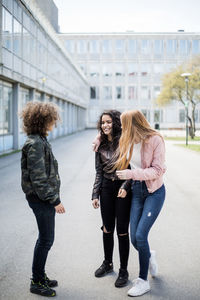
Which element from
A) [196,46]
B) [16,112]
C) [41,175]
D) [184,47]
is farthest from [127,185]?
[196,46]

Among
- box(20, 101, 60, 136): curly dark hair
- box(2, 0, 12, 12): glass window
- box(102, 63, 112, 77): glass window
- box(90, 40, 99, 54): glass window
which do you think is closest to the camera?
box(20, 101, 60, 136): curly dark hair

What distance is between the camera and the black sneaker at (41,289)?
3379 millimetres

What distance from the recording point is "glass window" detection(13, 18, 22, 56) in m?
19.9

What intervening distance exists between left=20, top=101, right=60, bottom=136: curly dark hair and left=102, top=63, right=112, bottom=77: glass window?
63.3m

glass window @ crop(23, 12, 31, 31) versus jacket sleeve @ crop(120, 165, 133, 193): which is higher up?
glass window @ crop(23, 12, 31, 31)

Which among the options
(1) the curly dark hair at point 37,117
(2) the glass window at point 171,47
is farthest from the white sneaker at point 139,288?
(2) the glass window at point 171,47

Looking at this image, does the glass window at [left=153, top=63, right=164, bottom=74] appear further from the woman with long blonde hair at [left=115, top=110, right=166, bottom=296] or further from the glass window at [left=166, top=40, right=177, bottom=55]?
the woman with long blonde hair at [left=115, top=110, right=166, bottom=296]

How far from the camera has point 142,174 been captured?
3.33m

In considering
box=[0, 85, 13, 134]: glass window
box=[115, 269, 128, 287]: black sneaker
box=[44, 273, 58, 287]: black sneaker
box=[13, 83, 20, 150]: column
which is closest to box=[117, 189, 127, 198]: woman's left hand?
box=[115, 269, 128, 287]: black sneaker

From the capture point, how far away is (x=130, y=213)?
11.7 ft

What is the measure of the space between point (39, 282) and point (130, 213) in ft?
3.60

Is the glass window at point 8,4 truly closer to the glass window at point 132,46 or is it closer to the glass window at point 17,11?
the glass window at point 17,11

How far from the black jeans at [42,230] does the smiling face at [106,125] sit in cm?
98

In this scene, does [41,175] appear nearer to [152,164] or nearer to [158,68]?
[152,164]
